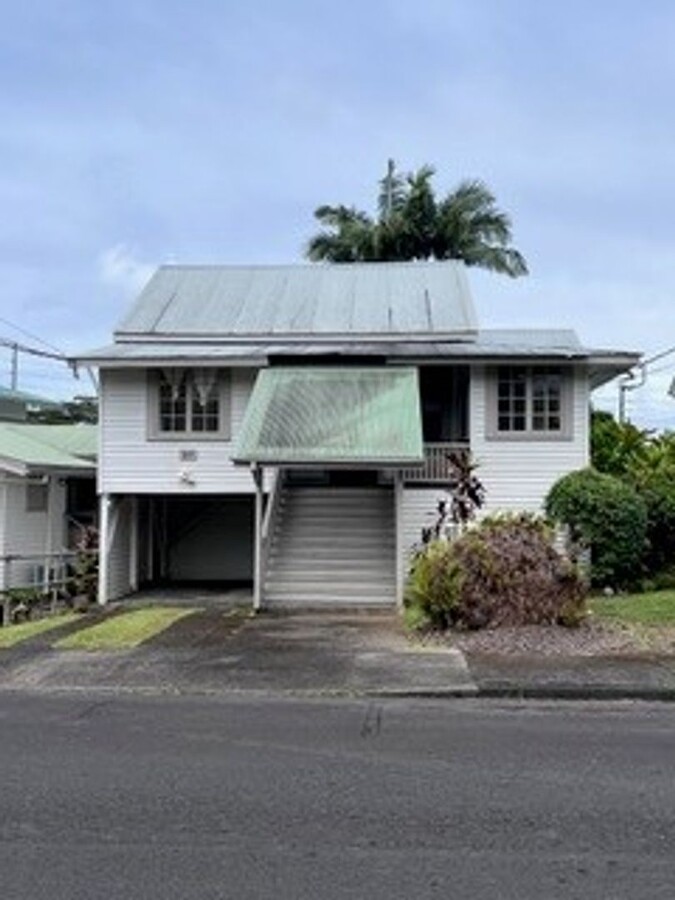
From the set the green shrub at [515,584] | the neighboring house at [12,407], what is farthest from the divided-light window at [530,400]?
the neighboring house at [12,407]

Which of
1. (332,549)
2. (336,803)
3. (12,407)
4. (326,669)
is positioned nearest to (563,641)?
(326,669)

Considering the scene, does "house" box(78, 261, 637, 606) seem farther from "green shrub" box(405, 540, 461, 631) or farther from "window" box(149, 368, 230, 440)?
"green shrub" box(405, 540, 461, 631)

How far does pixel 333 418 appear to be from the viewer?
20.3 m

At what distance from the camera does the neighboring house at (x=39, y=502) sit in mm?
23500

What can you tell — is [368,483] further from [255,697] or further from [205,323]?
[255,697]

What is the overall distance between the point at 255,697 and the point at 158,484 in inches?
458

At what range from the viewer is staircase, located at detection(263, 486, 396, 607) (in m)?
20.1

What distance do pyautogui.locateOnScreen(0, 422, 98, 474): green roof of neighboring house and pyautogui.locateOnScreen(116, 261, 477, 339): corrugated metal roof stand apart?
327 centimetres

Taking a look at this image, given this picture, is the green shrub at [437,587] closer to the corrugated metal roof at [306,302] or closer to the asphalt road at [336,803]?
the asphalt road at [336,803]

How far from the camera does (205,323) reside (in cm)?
2416

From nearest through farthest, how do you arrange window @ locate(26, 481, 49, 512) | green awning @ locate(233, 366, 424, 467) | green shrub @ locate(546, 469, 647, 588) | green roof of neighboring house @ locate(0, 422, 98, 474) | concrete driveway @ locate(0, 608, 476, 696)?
concrete driveway @ locate(0, 608, 476, 696) < green awning @ locate(233, 366, 424, 467) < green shrub @ locate(546, 469, 647, 588) < green roof of neighboring house @ locate(0, 422, 98, 474) < window @ locate(26, 481, 49, 512)

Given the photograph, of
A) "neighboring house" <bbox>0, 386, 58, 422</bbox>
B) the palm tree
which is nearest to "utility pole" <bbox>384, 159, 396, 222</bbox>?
the palm tree

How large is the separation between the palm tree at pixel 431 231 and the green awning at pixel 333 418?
1960 centimetres

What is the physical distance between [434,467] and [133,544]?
677 centimetres
